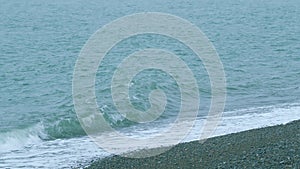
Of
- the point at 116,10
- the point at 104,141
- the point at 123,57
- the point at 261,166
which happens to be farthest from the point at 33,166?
the point at 116,10

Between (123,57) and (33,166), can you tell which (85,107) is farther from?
(123,57)

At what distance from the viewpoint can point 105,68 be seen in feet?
146

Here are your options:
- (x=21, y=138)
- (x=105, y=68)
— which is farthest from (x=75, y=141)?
(x=105, y=68)

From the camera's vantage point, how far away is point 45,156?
71.4 feet

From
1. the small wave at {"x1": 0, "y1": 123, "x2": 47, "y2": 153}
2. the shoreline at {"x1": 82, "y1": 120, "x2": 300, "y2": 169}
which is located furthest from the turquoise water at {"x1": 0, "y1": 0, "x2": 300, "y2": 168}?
the shoreline at {"x1": 82, "y1": 120, "x2": 300, "y2": 169}

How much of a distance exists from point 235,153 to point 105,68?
1054 inches

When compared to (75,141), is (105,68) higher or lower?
lower

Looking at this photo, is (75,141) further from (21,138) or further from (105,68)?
(105,68)

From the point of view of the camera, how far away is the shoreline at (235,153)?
16.5 metres

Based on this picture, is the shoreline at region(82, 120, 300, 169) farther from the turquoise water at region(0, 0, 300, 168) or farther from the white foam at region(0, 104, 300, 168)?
the turquoise water at region(0, 0, 300, 168)

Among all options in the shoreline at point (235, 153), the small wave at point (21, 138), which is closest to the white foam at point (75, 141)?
the small wave at point (21, 138)

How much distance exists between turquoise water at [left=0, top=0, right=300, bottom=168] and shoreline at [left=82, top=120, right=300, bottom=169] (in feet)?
9.13

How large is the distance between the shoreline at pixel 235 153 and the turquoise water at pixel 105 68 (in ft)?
9.13

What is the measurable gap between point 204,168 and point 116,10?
8070cm
